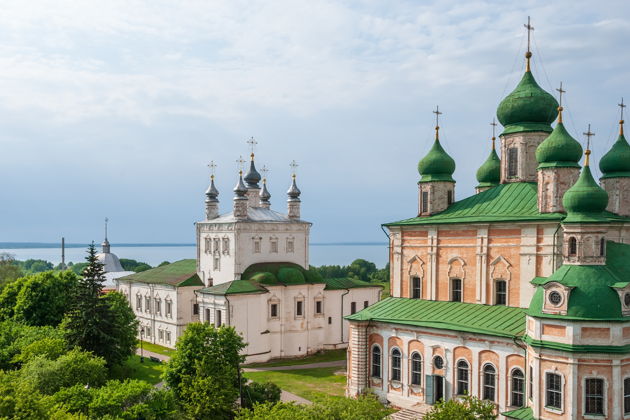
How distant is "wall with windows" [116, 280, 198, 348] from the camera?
146 ft

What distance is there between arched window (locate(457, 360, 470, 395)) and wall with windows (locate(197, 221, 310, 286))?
19620mm

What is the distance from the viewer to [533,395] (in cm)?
2178

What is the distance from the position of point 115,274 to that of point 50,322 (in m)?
35.3

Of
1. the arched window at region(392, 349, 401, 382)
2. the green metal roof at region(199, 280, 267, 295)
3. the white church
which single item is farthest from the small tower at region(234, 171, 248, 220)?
the arched window at region(392, 349, 401, 382)

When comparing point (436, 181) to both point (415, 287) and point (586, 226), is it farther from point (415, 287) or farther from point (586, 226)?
point (586, 226)

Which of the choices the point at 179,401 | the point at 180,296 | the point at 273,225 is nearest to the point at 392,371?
the point at 179,401

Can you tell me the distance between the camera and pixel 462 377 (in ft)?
85.0

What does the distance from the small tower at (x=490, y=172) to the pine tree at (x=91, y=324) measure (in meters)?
23.6

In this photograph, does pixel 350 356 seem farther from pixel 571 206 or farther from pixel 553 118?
pixel 553 118

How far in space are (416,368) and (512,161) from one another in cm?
1210

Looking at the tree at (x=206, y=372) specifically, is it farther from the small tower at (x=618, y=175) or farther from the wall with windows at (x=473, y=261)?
the small tower at (x=618, y=175)

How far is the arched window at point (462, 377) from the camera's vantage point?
1015 inches

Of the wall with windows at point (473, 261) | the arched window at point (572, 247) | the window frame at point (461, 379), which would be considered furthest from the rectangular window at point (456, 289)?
the arched window at point (572, 247)

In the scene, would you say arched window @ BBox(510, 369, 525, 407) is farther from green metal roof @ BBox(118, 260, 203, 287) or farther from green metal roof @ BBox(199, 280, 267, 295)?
green metal roof @ BBox(118, 260, 203, 287)
